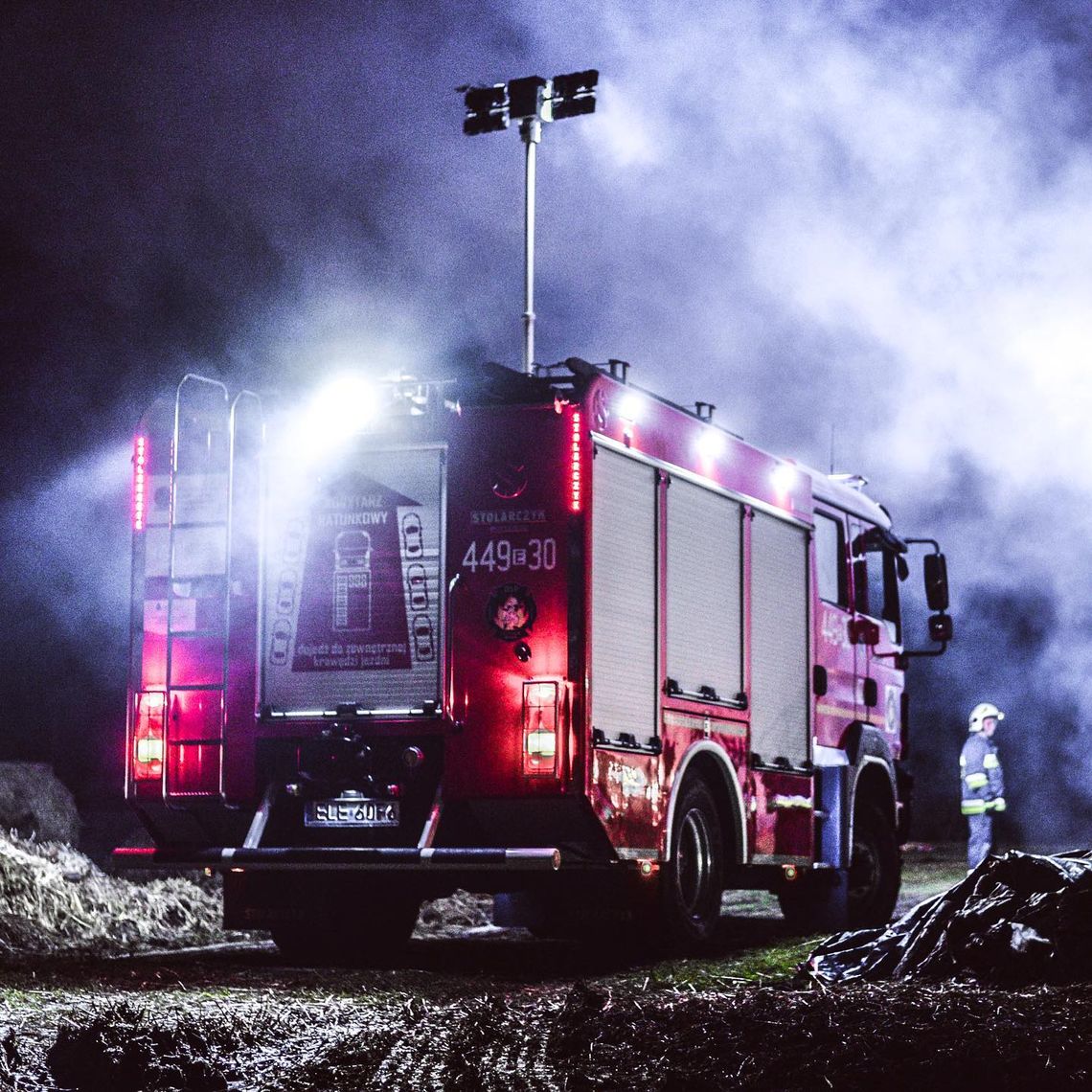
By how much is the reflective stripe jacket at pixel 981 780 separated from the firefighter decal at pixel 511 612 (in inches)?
334

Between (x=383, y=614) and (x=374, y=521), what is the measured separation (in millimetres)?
517

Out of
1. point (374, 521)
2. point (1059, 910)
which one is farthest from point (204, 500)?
point (1059, 910)

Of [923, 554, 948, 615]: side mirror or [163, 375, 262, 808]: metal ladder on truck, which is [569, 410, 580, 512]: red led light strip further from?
[923, 554, 948, 615]: side mirror

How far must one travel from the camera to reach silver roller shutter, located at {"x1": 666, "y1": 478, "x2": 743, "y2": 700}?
36.9 ft

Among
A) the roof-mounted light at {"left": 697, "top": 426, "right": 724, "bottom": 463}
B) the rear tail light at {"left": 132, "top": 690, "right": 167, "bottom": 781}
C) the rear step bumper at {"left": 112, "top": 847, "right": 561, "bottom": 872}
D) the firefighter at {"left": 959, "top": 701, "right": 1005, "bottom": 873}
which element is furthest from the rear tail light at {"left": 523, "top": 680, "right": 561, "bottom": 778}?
the firefighter at {"left": 959, "top": 701, "right": 1005, "bottom": 873}

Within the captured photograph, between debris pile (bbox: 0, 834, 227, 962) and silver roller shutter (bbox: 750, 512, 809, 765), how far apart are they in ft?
12.7

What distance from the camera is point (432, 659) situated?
10.4 meters

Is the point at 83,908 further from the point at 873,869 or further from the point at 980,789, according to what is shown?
the point at 980,789

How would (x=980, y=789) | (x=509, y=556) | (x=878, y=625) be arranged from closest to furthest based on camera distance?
1. (x=509, y=556)
2. (x=878, y=625)
3. (x=980, y=789)

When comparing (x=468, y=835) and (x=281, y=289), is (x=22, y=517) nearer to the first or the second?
(x=281, y=289)

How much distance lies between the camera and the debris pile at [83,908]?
11.8m

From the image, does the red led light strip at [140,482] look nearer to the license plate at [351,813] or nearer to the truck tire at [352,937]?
the license plate at [351,813]

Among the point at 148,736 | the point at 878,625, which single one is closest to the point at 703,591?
the point at 148,736

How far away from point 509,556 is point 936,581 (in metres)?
5.26
